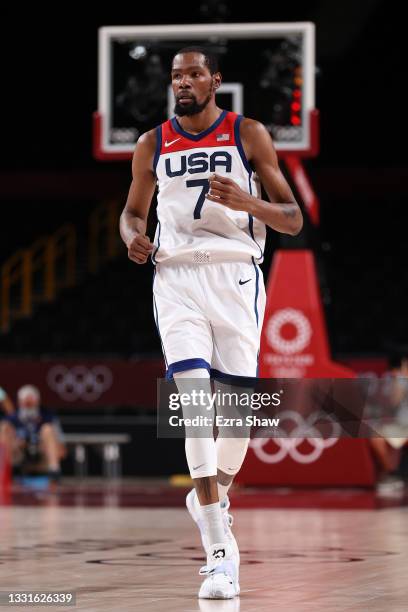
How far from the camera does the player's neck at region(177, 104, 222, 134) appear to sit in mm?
4922

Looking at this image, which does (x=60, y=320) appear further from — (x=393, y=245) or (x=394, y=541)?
(x=394, y=541)

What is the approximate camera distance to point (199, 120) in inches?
194

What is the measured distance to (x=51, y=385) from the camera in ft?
62.7

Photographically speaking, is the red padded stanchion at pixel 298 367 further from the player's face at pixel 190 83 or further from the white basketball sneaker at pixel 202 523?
the player's face at pixel 190 83

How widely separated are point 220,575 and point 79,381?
14757 mm

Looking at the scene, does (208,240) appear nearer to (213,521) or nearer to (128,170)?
(213,521)

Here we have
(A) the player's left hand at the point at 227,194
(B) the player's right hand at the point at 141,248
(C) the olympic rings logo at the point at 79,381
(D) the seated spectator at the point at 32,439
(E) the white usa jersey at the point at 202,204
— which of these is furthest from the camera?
(C) the olympic rings logo at the point at 79,381

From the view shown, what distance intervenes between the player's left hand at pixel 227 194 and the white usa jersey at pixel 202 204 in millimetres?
216

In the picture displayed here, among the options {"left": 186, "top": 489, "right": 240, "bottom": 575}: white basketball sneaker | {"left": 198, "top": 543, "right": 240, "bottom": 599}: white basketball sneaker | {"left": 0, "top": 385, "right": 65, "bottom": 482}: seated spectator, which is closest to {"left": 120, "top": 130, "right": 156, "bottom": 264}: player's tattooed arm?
{"left": 186, "top": 489, "right": 240, "bottom": 575}: white basketball sneaker

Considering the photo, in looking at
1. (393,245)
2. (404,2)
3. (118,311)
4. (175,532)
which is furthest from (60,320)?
(175,532)

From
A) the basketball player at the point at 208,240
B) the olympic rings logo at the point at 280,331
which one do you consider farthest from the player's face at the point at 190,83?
the olympic rings logo at the point at 280,331

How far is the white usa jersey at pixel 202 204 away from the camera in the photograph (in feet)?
15.9

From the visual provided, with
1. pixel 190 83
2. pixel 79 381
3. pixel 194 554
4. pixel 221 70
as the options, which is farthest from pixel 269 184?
pixel 79 381

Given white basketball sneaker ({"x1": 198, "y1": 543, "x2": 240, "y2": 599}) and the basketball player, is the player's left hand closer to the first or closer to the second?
the basketball player
